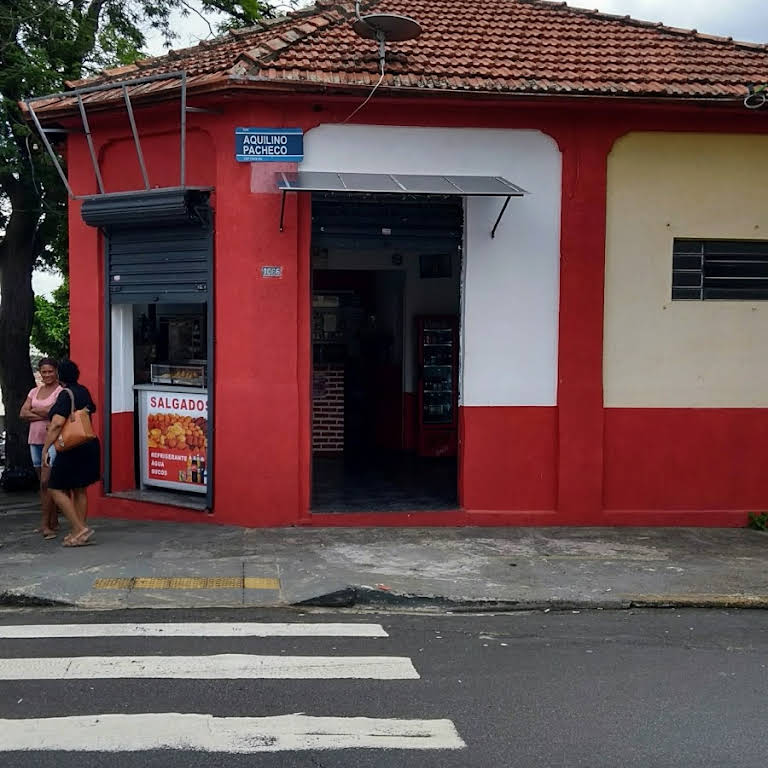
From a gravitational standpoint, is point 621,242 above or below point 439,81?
below

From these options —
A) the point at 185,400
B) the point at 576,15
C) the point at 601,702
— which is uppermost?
the point at 576,15

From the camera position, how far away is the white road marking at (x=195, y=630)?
6488mm

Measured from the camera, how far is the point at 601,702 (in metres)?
5.24

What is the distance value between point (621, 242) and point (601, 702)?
19.9 feet

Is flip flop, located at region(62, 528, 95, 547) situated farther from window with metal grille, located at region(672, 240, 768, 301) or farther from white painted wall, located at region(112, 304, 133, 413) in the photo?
window with metal grille, located at region(672, 240, 768, 301)

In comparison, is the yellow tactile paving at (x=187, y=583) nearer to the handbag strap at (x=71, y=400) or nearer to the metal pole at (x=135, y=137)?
the handbag strap at (x=71, y=400)

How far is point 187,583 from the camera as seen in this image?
776 centimetres

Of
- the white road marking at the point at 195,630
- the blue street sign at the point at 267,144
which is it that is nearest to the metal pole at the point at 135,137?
the blue street sign at the point at 267,144

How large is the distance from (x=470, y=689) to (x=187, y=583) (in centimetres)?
316

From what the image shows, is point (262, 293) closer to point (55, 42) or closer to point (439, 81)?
point (439, 81)

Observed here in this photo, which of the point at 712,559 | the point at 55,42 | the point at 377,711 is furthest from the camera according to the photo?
the point at 55,42

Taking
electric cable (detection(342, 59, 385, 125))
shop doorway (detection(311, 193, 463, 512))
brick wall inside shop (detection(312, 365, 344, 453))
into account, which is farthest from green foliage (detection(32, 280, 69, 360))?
electric cable (detection(342, 59, 385, 125))

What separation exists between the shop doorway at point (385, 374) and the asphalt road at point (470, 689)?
426cm

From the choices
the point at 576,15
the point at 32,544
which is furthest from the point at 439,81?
the point at 32,544
